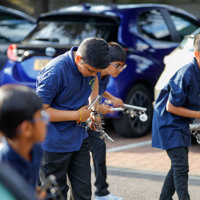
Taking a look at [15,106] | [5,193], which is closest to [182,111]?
[15,106]

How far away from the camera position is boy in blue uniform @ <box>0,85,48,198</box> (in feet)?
6.70

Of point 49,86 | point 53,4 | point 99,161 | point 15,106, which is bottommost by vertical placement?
point 53,4

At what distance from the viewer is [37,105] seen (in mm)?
2141

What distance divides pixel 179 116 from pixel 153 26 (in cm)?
388

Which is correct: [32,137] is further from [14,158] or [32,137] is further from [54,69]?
[54,69]

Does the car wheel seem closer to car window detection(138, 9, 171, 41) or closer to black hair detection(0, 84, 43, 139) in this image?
car window detection(138, 9, 171, 41)

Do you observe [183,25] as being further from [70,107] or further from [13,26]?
[70,107]

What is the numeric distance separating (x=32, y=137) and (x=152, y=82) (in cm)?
521

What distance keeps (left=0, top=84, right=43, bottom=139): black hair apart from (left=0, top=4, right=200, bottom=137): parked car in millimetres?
4519

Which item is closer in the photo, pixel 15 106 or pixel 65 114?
pixel 15 106

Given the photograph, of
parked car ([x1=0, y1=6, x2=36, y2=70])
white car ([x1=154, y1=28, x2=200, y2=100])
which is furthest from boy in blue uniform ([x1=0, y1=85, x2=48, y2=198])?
parked car ([x1=0, y1=6, x2=36, y2=70])

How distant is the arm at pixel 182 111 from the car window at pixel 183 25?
4.24m

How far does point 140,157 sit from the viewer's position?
6055 millimetres

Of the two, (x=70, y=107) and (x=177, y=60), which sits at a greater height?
(x=70, y=107)
